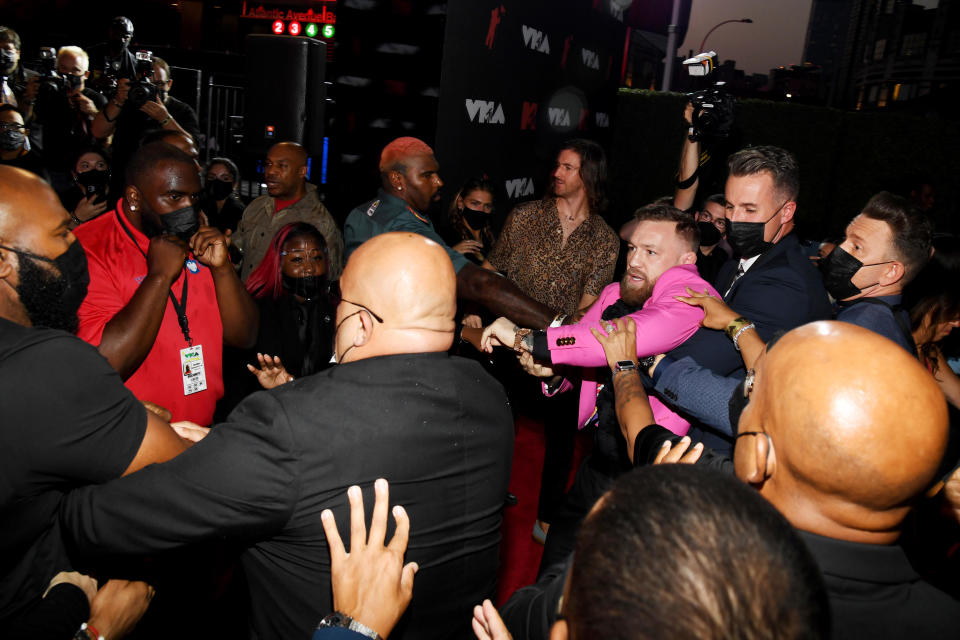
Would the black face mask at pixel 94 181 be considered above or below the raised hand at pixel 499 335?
above

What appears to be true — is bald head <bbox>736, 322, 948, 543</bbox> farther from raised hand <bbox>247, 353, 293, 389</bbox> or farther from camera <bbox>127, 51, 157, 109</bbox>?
camera <bbox>127, 51, 157, 109</bbox>

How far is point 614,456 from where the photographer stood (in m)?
2.35

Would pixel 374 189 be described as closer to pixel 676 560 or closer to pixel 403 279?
pixel 403 279

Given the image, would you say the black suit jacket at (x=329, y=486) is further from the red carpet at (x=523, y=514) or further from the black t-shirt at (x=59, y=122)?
the black t-shirt at (x=59, y=122)

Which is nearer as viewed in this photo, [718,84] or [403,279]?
[403,279]

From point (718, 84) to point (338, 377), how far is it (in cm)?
352

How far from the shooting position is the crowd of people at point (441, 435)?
856mm

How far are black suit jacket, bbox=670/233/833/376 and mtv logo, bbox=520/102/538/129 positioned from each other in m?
4.50

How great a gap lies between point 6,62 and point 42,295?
682 centimetres

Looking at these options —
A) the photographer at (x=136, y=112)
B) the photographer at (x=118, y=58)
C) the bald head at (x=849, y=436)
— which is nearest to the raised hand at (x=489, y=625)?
the bald head at (x=849, y=436)

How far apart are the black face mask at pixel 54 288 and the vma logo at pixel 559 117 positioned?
633cm

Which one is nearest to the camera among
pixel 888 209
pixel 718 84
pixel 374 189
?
pixel 888 209

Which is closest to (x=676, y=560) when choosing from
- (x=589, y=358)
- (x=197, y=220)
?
(x=589, y=358)

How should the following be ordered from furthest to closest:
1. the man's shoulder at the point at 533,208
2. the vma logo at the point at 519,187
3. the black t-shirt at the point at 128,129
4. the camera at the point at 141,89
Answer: the vma logo at the point at 519,187 < the black t-shirt at the point at 128,129 < the camera at the point at 141,89 < the man's shoulder at the point at 533,208
